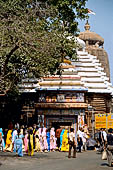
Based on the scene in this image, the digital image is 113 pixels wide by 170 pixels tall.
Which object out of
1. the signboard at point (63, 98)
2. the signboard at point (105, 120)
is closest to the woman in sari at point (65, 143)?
the signboard at point (105, 120)

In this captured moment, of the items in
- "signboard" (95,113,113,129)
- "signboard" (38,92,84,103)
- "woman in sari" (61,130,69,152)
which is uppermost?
"signboard" (38,92,84,103)

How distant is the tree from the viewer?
18.3 metres

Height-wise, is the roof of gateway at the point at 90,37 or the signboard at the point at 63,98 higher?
the roof of gateway at the point at 90,37

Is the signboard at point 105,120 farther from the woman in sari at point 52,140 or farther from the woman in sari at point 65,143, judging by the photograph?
the woman in sari at point 52,140

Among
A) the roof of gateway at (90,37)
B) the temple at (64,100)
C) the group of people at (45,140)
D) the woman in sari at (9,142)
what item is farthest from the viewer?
the roof of gateway at (90,37)

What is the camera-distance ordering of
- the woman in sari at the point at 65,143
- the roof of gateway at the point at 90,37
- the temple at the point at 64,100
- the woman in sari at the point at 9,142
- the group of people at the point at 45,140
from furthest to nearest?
the roof of gateway at the point at 90,37, the temple at the point at 64,100, the woman in sari at the point at 65,143, the woman in sari at the point at 9,142, the group of people at the point at 45,140

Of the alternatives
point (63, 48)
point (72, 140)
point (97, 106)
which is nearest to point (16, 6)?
point (63, 48)

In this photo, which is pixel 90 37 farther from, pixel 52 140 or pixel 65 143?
pixel 52 140

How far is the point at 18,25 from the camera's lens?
60.7ft

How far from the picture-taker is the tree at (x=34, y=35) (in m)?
18.3

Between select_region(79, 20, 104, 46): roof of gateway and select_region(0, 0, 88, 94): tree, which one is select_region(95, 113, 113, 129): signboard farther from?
select_region(79, 20, 104, 46): roof of gateway

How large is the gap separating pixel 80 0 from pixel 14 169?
42.1 ft

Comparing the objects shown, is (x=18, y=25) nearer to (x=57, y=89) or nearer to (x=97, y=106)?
(x=57, y=89)

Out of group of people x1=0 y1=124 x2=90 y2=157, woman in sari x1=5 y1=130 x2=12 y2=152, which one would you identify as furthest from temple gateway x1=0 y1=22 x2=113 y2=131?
woman in sari x1=5 y1=130 x2=12 y2=152
